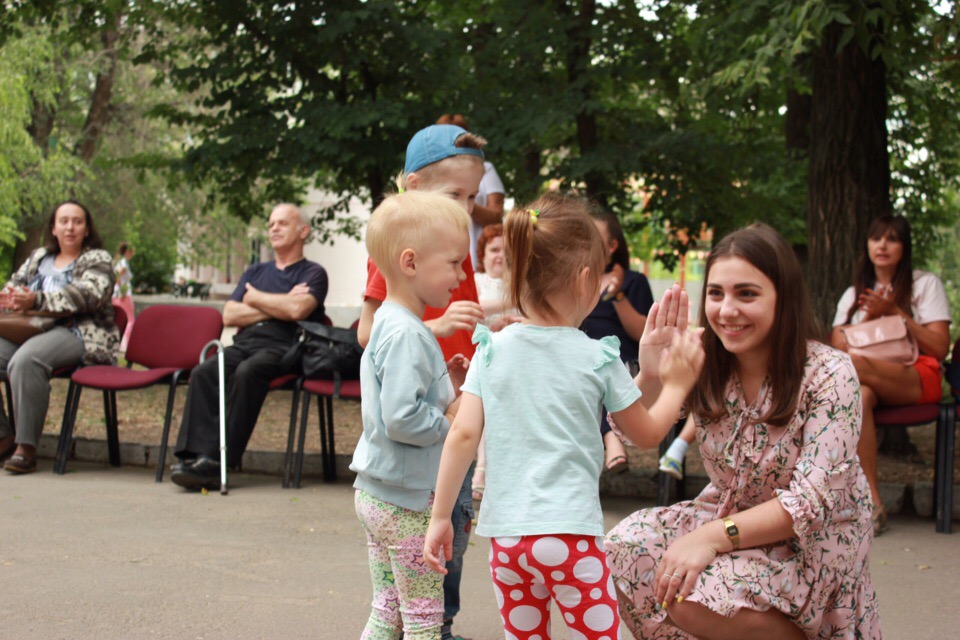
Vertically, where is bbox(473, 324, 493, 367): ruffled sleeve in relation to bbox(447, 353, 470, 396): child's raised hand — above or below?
above

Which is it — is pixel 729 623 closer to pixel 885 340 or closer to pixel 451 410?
pixel 451 410

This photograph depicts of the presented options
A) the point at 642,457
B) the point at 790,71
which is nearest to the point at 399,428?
the point at 642,457

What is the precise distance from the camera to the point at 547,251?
2.98 meters

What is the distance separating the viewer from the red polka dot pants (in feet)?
9.47

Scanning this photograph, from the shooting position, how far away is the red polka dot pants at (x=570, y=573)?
2.89 meters

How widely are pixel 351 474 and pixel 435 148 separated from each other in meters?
4.68

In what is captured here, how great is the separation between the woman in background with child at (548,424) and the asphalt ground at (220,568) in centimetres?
167

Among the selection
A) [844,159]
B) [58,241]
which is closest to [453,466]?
[844,159]

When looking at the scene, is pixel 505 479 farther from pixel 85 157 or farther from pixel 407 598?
pixel 85 157

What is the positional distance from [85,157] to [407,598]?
21.9 m

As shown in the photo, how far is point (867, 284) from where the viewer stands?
740 centimetres

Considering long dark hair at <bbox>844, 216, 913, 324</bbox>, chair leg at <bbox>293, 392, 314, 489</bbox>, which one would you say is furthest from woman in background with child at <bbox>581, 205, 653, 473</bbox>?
chair leg at <bbox>293, 392, 314, 489</bbox>

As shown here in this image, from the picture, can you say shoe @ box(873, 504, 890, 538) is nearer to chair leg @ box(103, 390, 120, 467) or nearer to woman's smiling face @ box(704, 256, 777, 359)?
woman's smiling face @ box(704, 256, 777, 359)

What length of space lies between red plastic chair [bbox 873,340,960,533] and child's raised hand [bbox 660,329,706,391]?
4.04m
